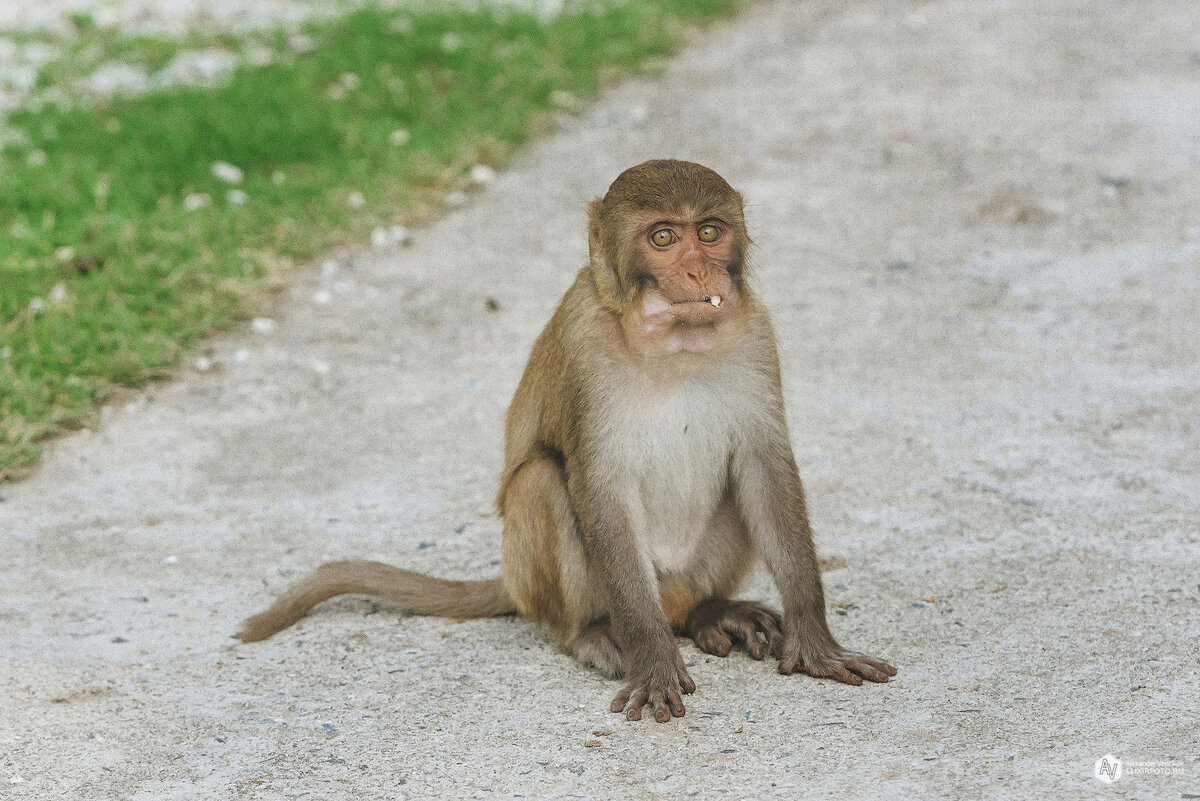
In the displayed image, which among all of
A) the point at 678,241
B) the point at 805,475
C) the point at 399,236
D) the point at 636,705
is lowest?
the point at 636,705

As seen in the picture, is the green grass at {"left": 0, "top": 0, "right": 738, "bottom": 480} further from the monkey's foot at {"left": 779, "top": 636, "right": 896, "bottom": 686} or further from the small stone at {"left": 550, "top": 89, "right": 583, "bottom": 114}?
the monkey's foot at {"left": 779, "top": 636, "right": 896, "bottom": 686}

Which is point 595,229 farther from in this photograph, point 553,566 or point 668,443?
point 553,566

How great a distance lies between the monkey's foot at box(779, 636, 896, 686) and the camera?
355 cm

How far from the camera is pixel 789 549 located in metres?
3.64

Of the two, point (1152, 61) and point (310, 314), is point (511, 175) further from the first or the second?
point (1152, 61)

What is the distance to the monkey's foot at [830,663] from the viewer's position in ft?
11.6

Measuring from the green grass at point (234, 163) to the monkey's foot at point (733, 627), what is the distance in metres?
2.77

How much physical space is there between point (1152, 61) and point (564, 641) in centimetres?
633

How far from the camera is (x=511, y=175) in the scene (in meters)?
7.88

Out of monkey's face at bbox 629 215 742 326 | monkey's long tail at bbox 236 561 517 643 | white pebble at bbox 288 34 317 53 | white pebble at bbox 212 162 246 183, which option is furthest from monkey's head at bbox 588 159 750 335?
white pebble at bbox 288 34 317 53

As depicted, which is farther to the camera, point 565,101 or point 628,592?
point 565,101

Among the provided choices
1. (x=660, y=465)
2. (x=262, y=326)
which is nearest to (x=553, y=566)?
(x=660, y=465)

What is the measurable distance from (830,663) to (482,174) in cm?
482

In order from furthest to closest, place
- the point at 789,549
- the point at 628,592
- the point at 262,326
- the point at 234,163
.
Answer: the point at 234,163 < the point at 262,326 < the point at 789,549 < the point at 628,592
